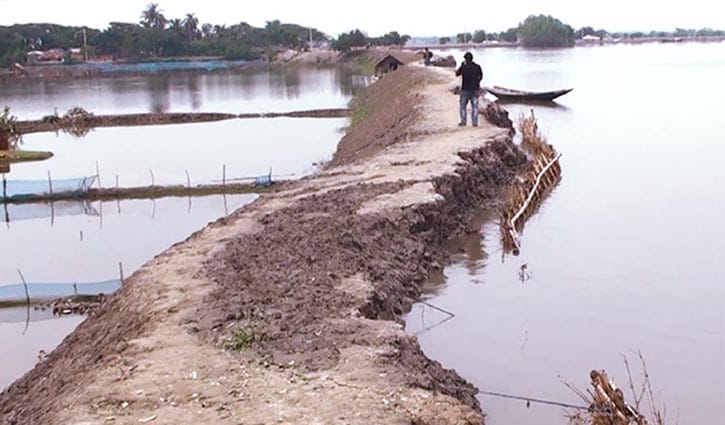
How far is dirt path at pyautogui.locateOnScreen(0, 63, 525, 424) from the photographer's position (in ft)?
17.2

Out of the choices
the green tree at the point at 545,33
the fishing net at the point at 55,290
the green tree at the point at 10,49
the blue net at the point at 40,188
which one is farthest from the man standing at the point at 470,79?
the green tree at the point at 545,33

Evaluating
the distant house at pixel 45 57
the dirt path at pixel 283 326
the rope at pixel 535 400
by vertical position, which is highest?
the distant house at pixel 45 57

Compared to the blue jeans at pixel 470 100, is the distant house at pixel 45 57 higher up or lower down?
higher up

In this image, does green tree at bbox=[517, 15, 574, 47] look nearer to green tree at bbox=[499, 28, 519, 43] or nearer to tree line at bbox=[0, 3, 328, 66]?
green tree at bbox=[499, 28, 519, 43]

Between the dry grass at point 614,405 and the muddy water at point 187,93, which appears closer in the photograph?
the dry grass at point 614,405

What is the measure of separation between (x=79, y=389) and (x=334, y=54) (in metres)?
83.8

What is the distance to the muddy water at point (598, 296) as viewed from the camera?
7.05m

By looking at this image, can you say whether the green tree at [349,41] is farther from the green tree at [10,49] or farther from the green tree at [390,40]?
the green tree at [10,49]

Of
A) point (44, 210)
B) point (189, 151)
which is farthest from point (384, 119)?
point (44, 210)

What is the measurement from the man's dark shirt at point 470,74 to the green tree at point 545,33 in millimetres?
124438

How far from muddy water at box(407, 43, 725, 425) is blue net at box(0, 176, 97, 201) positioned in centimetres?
977

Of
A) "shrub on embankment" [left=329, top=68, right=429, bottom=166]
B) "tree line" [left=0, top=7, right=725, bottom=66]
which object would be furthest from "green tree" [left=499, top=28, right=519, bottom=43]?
"shrub on embankment" [left=329, top=68, right=429, bottom=166]

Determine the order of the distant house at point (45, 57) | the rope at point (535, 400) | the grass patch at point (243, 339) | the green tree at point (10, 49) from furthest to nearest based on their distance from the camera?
the distant house at point (45, 57), the green tree at point (10, 49), the rope at point (535, 400), the grass patch at point (243, 339)

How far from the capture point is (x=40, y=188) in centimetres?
1814
